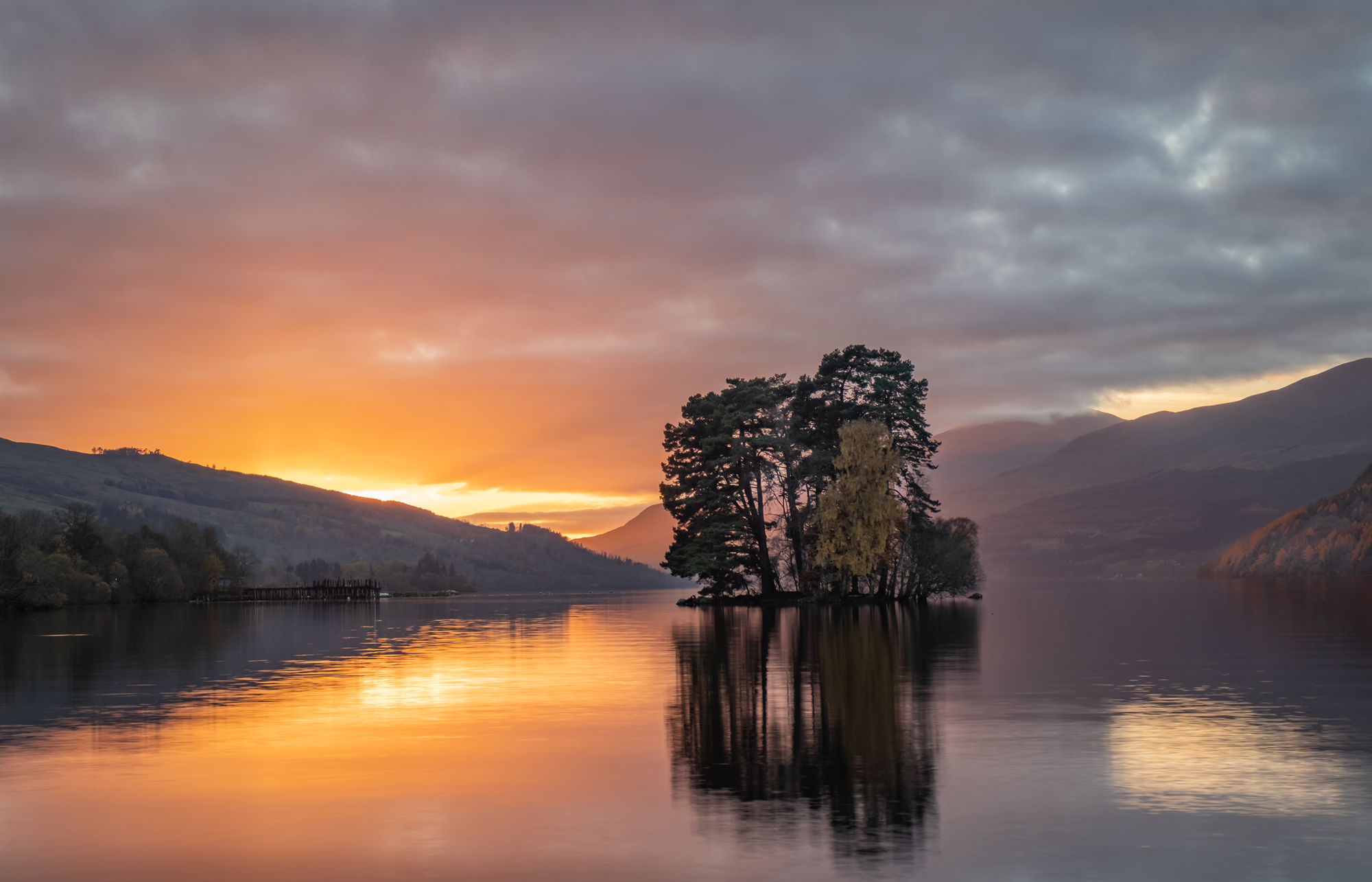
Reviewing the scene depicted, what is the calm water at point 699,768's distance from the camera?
13.3 meters

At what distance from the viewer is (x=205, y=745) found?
71.8ft

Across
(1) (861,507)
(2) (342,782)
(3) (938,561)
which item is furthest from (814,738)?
(3) (938,561)

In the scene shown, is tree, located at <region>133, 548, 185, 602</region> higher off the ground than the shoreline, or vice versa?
tree, located at <region>133, 548, 185, 602</region>

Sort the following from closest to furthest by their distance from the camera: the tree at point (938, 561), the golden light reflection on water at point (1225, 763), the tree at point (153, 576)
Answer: the golden light reflection on water at point (1225, 763) < the tree at point (938, 561) < the tree at point (153, 576)

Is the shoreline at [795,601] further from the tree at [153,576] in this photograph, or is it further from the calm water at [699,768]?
the tree at [153,576]

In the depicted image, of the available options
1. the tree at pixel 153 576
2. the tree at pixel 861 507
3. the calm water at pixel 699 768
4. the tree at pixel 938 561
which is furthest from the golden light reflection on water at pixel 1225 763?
the tree at pixel 153 576

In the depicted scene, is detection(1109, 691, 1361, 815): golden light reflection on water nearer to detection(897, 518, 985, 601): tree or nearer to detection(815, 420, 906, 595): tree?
detection(815, 420, 906, 595): tree

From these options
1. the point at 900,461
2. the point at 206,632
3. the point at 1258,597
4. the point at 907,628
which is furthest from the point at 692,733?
the point at 1258,597

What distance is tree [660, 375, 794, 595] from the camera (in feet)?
347

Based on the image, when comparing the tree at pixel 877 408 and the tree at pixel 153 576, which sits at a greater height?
the tree at pixel 877 408

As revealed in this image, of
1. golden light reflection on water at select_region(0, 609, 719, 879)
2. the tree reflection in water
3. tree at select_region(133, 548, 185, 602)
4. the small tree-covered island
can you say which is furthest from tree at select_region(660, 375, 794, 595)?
tree at select_region(133, 548, 185, 602)

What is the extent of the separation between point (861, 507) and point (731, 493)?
1851 centimetres

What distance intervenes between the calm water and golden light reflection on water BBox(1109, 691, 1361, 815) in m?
0.08

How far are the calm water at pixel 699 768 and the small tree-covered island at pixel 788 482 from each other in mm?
59600
